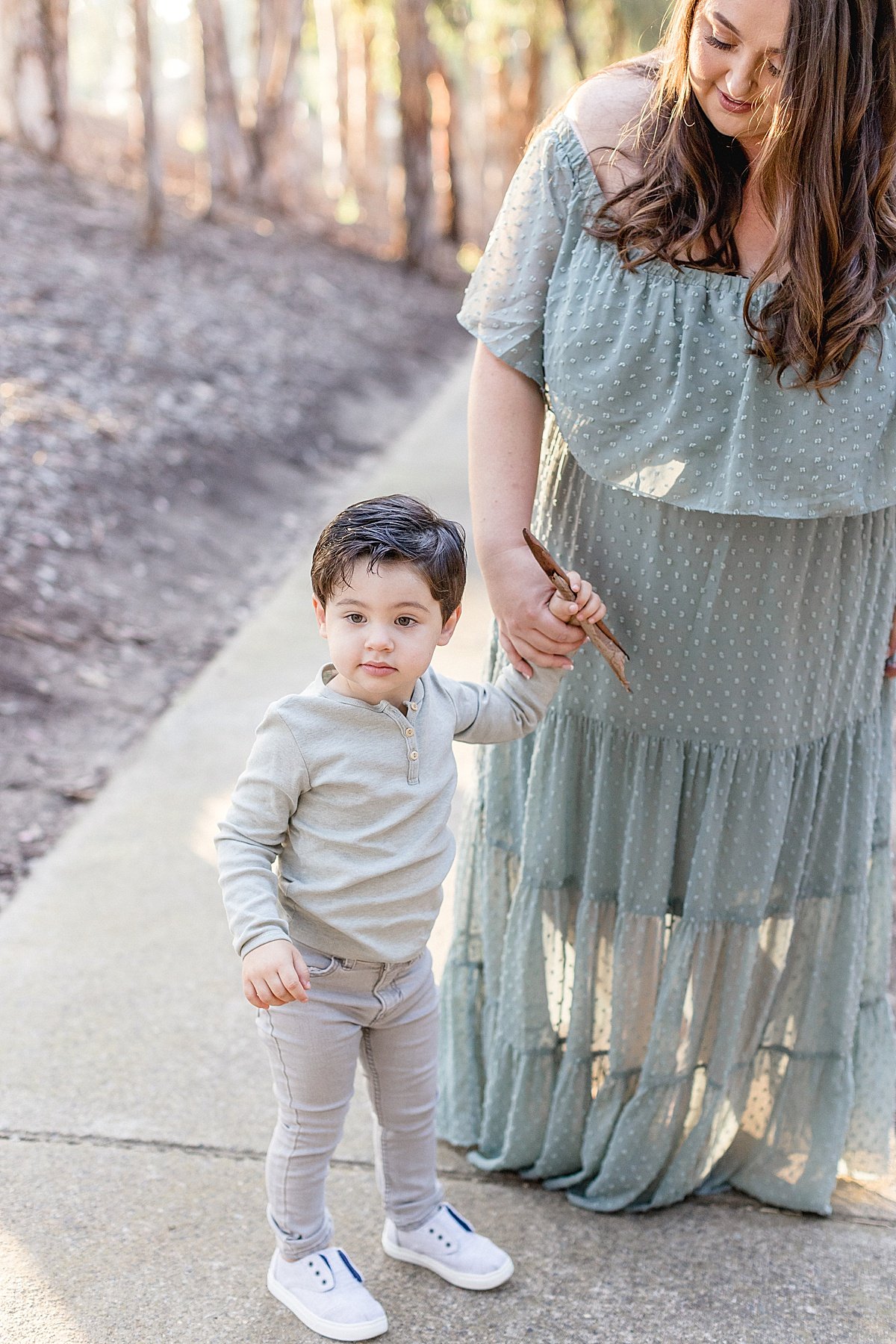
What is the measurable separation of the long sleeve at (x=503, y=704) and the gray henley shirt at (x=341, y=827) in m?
0.06

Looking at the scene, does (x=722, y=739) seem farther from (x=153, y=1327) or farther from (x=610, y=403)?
(x=153, y=1327)

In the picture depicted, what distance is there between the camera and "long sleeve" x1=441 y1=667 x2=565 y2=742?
6.09ft

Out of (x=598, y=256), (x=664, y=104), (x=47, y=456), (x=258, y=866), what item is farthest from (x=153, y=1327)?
(x=47, y=456)

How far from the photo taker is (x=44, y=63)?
1024 cm

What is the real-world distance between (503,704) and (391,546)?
0.35 m

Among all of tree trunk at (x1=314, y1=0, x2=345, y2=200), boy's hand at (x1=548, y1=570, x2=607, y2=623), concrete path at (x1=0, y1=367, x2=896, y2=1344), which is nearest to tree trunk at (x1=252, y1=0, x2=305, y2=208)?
tree trunk at (x1=314, y1=0, x2=345, y2=200)

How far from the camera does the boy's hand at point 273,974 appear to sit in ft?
5.22

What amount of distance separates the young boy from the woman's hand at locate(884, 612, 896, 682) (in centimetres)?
54

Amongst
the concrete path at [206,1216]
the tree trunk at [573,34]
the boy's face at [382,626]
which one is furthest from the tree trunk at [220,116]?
the boy's face at [382,626]

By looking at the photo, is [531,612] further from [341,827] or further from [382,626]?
[341,827]

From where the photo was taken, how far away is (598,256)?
175 cm

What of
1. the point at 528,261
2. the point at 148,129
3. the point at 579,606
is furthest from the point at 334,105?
the point at 579,606

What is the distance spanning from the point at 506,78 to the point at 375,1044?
62.2 ft

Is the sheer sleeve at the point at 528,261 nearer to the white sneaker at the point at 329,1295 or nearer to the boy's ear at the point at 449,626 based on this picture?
the boy's ear at the point at 449,626
